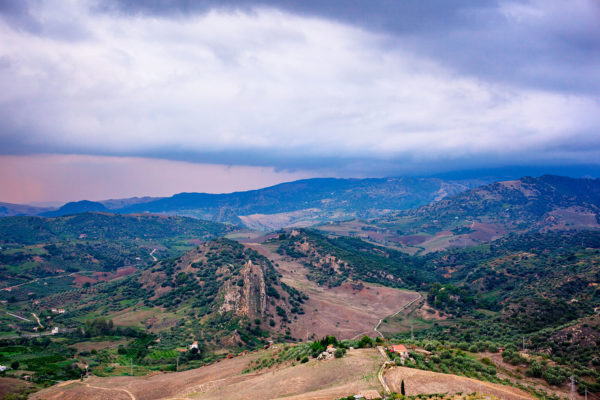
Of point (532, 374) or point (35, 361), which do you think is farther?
point (35, 361)

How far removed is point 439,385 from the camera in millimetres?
42031

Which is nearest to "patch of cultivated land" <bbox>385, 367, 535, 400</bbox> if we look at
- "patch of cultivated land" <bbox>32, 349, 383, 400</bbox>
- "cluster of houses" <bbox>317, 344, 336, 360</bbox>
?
→ "patch of cultivated land" <bbox>32, 349, 383, 400</bbox>

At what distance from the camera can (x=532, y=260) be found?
15412 cm

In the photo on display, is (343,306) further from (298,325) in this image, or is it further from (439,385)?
(439,385)

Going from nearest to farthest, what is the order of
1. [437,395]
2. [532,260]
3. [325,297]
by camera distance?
[437,395] < [325,297] < [532,260]

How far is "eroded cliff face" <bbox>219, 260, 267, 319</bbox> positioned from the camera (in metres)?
103

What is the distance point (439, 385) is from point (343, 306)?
87655 millimetres

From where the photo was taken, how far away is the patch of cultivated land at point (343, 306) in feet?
353

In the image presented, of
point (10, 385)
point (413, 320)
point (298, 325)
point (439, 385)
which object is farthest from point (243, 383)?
point (413, 320)

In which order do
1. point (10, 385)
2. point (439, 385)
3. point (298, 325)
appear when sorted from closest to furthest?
point (439, 385)
point (10, 385)
point (298, 325)

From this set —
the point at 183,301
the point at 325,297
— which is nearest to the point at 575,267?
the point at 325,297

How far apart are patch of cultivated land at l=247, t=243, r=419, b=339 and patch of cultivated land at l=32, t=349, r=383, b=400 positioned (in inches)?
1652

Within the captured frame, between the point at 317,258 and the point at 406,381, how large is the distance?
137m

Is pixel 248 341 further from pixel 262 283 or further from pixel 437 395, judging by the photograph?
pixel 437 395
